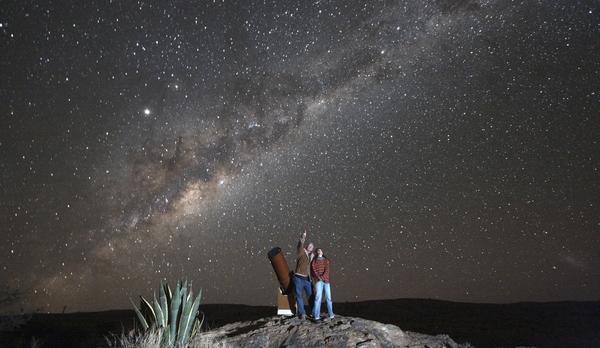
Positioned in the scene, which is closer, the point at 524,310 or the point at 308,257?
the point at 308,257

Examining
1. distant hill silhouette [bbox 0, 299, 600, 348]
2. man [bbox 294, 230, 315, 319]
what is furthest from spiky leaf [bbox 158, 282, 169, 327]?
distant hill silhouette [bbox 0, 299, 600, 348]

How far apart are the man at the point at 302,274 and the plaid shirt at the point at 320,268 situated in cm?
16

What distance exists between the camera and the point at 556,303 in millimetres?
32094

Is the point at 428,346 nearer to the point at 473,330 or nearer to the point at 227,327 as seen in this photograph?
the point at 227,327

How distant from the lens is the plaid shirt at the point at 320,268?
393 inches

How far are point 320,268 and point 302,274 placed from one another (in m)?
0.42

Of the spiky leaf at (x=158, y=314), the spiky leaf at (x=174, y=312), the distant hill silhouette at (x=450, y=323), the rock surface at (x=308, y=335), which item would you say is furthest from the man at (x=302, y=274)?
the distant hill silhouette at (x=450, y=323)

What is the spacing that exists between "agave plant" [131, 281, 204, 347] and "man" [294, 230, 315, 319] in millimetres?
2403

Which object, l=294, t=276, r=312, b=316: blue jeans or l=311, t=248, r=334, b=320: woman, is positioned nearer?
l=311, t=248, r=334, b=320: woman

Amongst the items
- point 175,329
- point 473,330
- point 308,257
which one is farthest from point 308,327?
point 473,330

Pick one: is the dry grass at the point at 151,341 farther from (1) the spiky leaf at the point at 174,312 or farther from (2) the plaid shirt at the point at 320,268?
(2) the plaid shirt at the point at 320,268

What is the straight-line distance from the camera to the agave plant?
8234mm

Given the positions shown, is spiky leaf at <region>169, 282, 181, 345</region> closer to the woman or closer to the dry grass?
the dry grass

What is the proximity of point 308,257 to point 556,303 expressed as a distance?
A: 29.1 m
